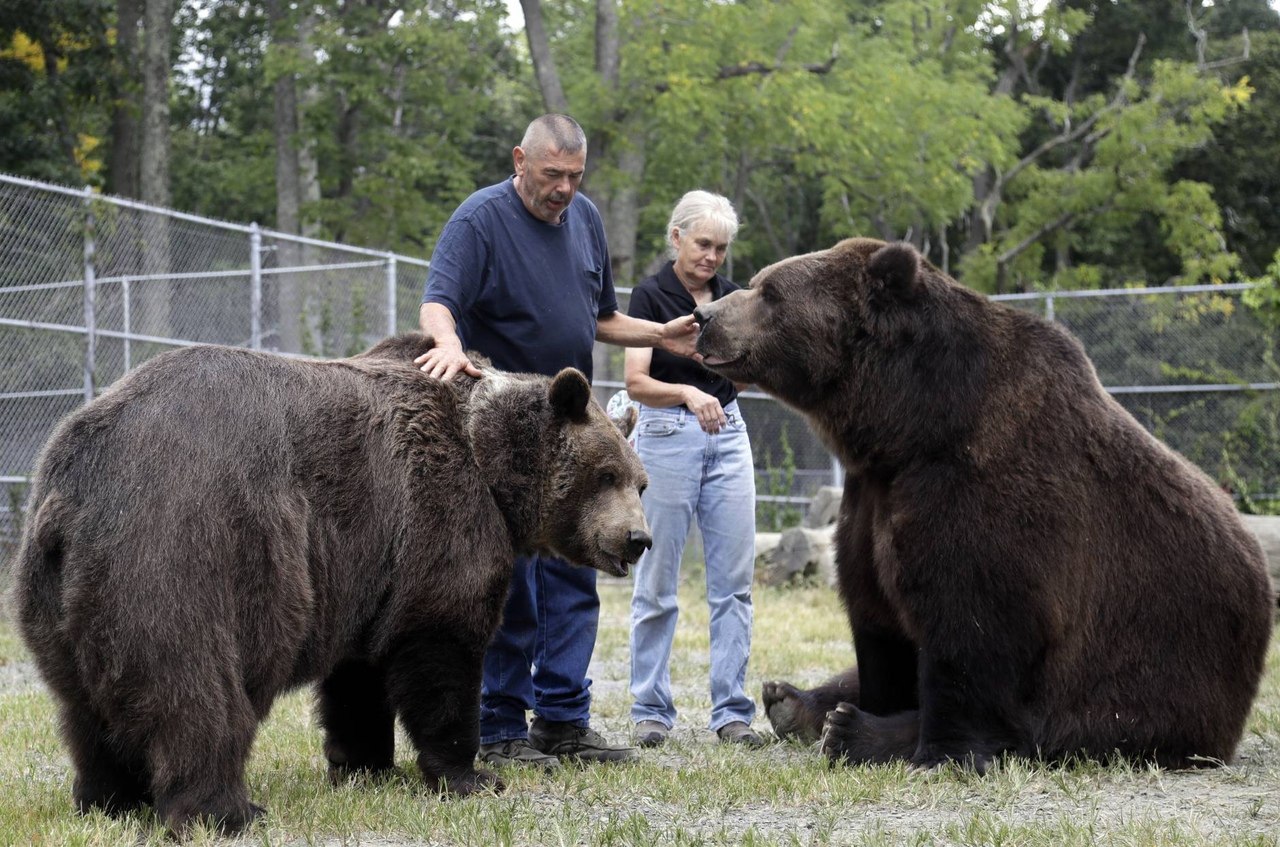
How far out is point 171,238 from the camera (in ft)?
43.3

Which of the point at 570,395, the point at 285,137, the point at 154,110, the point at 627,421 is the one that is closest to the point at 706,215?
the point at 627,421

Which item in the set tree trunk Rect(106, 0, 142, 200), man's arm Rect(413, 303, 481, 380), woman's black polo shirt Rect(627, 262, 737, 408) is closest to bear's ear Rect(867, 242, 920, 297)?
woman's black polo shirt Rect(627, 262, 737, 408)

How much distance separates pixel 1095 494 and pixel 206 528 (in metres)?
3.56

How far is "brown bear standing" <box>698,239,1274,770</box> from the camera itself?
5719mm

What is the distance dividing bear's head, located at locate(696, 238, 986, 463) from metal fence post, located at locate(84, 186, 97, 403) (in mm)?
6955

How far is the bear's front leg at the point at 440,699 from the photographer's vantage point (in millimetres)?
5195

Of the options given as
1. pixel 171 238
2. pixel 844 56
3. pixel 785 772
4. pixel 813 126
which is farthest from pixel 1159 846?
pixel 844 56

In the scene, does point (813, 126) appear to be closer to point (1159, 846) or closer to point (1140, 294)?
point (1140, 294)

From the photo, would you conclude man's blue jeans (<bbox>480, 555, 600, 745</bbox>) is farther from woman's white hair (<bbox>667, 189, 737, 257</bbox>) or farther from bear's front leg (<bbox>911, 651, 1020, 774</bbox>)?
woman's white hair (<bbox>667, 189, 737, 257</bbox>)

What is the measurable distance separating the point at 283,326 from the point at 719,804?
10628 millimetres

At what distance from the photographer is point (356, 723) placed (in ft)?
18.5

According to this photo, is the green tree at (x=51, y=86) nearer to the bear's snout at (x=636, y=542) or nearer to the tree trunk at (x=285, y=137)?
the tree trunk at (x=285, y=137)

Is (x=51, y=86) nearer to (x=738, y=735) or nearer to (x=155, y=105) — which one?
(x=155, y=105)

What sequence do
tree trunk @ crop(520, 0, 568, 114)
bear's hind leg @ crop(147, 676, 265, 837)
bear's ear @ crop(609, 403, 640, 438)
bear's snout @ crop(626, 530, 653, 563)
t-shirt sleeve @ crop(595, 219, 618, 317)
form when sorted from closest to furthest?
bear's hind leg @ crop(147, 676, 265, 837)
bear's snout @ crop(626, 530, 653, 563)
bear's ear @ crop(609, 403, 640, 438)
t-shirt sleeve @ crop(595, 219, 618, 317)
tree trunk @ crop(520, 0, 568, 114)
